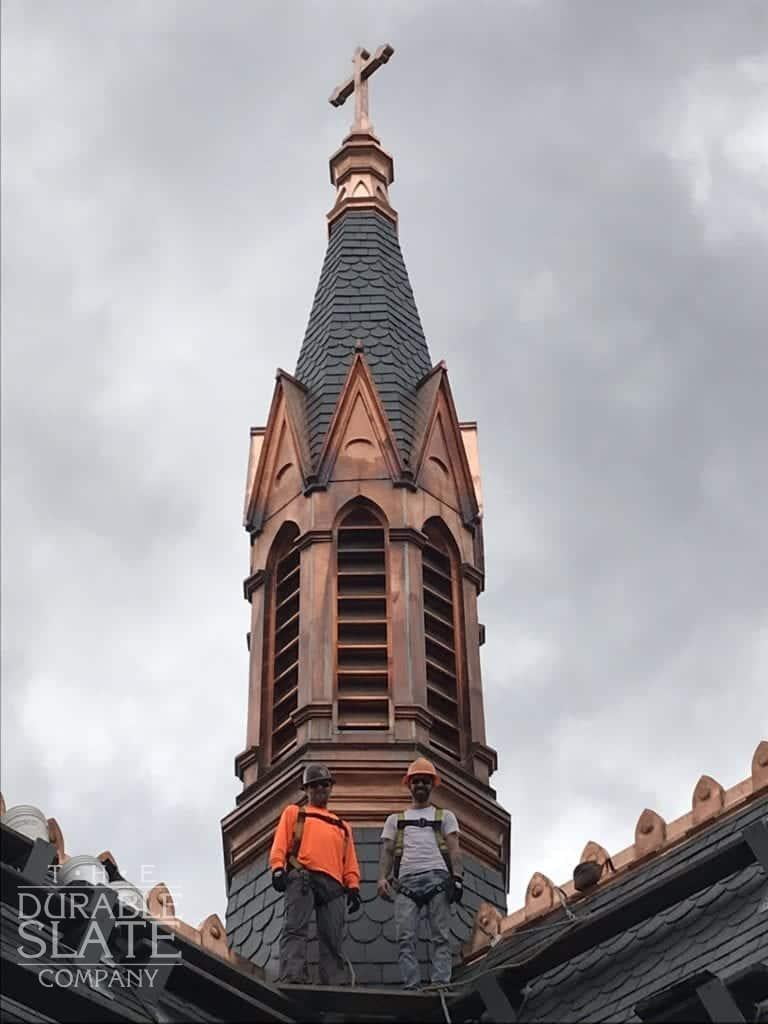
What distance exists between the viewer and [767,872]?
20500 mm

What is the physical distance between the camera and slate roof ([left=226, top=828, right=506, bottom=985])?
87.9 feet

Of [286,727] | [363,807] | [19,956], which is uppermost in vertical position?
[286,727]

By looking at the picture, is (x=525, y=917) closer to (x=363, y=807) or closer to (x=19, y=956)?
(x=363, y=807)

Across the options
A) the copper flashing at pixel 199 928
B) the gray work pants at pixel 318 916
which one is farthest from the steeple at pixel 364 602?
the gray work pants at pixel 318 916

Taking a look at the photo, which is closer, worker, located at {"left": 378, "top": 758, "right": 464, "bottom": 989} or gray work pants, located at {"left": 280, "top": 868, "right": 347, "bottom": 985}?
gray work pants, located at {"left": 280, "top": 868, "right": 347, "bottom": 985}

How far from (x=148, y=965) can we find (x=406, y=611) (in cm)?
1331

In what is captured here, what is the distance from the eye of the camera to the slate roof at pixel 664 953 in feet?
66.9

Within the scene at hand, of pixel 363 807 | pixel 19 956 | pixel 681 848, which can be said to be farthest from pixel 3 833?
pixel 363 807

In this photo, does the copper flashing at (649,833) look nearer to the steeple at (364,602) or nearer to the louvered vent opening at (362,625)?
the steeple at (364,602)

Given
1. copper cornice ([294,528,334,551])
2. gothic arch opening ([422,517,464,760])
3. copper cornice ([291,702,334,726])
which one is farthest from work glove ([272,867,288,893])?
copper cornice ([294,528,334,551])

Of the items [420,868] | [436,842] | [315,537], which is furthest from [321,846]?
[315,537]

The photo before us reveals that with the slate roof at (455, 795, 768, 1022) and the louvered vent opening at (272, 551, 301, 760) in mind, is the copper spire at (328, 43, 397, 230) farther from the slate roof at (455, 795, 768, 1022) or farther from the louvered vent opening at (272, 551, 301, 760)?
the slate roof at (455, 795, 768, 1022)

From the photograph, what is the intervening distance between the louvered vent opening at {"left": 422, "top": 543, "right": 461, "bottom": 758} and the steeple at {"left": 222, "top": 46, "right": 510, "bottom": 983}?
3 cm

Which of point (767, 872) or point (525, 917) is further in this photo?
point (525, 917)
